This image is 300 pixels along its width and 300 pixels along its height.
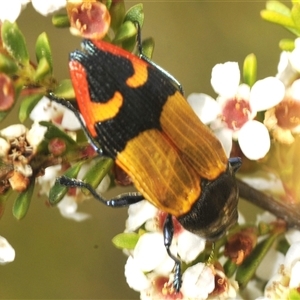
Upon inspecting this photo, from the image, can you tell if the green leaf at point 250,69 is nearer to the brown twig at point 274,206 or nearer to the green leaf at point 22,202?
the brown twig at point 274,206

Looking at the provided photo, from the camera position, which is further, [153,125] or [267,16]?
[267,16]

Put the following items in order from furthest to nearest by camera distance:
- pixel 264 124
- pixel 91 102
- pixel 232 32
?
pixel 232 32, pixel 264 124, pixel 91 102

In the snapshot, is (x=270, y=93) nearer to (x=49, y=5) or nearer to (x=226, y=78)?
(x=226, y=78)

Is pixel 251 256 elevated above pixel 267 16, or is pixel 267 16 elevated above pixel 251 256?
pixel 267 16

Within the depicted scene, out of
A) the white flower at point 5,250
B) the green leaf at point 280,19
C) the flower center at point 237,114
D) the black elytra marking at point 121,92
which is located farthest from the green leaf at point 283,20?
the white flower at point 5,250

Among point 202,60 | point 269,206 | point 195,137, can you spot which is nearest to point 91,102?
point 195,137

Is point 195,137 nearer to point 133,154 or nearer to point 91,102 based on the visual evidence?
point 133,154

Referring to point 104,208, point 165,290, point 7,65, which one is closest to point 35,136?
point 7,65
